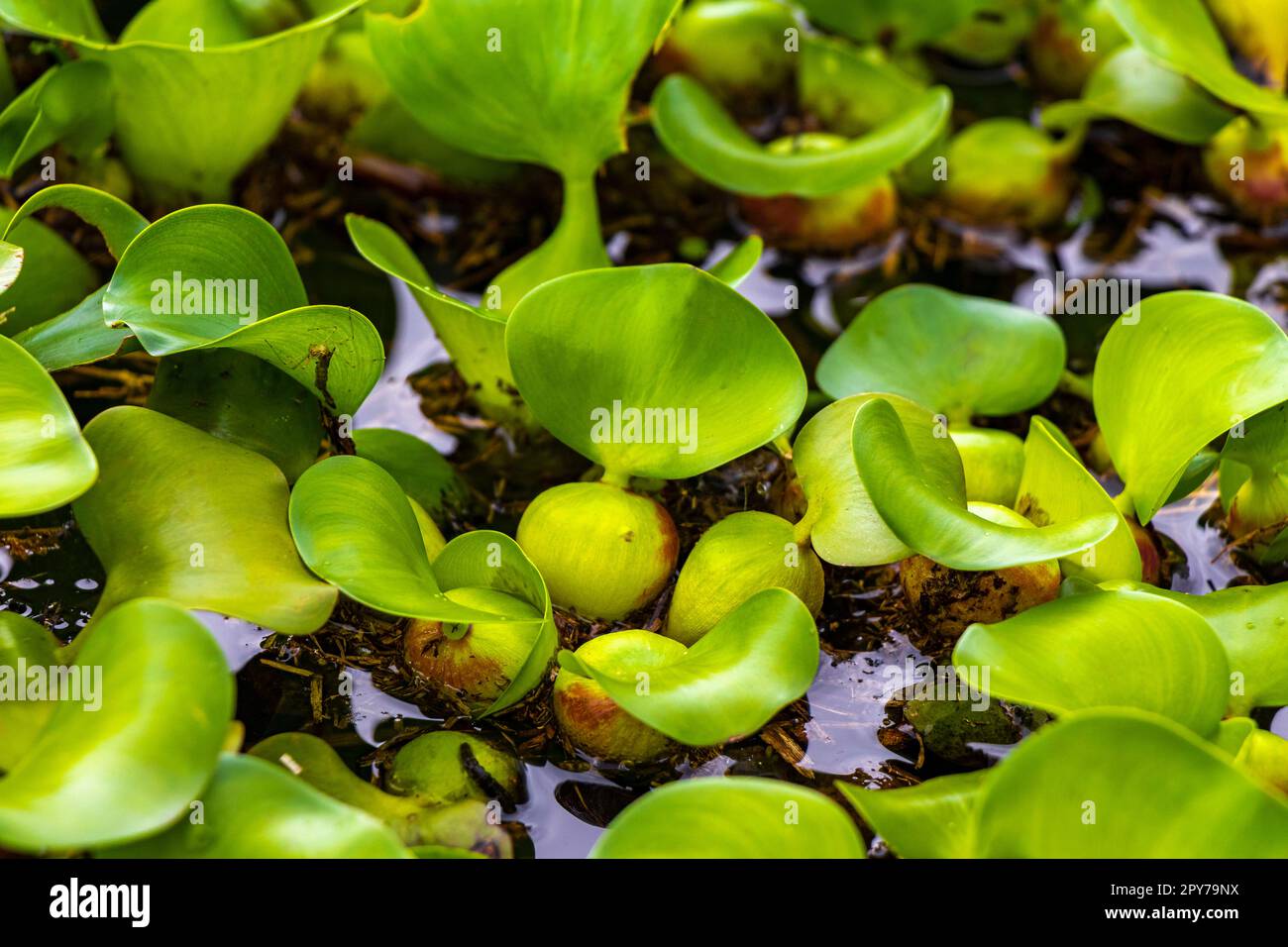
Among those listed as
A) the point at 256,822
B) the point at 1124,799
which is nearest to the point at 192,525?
the point at 256,822

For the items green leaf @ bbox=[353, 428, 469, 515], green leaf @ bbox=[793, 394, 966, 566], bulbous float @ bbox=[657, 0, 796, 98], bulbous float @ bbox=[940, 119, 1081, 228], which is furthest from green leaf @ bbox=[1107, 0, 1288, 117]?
green leaf @ bbox=[353, 428, 469, 515]

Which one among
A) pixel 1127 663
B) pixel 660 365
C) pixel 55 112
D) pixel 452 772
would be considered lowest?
pixel 452 772

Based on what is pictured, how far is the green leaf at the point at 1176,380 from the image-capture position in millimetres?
827

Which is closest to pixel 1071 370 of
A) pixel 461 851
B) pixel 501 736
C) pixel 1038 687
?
pixel 1038 687

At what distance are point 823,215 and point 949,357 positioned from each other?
310 mm

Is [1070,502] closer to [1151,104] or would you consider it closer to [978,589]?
[978,589]

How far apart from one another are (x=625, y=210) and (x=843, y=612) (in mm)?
594

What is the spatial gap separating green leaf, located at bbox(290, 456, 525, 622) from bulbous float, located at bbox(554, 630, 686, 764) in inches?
3.3

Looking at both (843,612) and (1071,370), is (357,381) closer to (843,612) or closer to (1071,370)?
(843,612)

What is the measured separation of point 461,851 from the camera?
0.67 metres

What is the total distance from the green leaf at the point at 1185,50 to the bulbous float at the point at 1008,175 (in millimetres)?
162

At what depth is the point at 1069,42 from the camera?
1450mm

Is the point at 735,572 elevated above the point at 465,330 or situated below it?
below

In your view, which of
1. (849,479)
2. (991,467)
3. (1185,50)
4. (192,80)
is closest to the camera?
(849,479)
